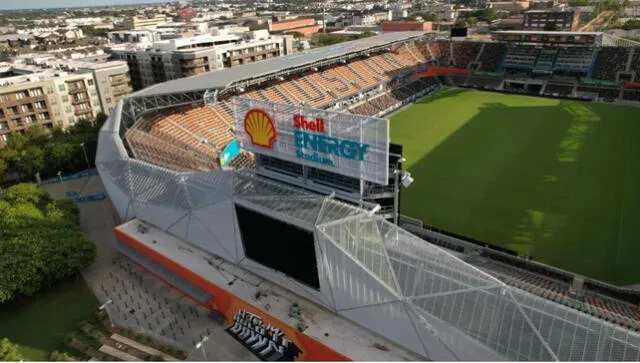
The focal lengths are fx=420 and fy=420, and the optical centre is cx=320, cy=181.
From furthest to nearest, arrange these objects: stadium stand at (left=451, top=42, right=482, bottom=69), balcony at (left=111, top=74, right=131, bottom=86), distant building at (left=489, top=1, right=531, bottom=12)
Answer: distant building at (left=489, top=1, right=531, bottom=12), stadium stand at (left=451, top=42, right=482, bottom=69), balcony at (left=111, top=74, right=131, bottom=86)

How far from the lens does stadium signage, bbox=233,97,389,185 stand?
2003 cm

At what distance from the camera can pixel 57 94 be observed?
178 ft

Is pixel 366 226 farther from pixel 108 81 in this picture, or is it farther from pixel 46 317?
pixel 108 81

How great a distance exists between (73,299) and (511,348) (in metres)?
25.5

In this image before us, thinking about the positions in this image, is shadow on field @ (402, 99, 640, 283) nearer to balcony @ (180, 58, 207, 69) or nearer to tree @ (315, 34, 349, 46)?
balcony @ (180, 58, 207, 69)

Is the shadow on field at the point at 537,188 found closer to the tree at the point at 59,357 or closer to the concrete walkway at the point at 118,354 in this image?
the concrete walkway at the point at 118,354

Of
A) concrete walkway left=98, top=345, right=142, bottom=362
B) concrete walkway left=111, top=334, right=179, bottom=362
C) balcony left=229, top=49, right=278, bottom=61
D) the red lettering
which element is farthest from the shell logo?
balcony left=229, top=49, right=278, bottom=61

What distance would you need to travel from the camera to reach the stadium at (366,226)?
1691 centimetres

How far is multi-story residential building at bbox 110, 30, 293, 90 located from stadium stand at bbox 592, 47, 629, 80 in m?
52.5

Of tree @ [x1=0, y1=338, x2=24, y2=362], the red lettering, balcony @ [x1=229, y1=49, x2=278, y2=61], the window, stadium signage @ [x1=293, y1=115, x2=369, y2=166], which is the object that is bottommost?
tree @ [x1=0, y1=338, x2=24, y2=362]

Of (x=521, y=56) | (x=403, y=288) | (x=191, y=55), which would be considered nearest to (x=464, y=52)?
(x=521, y=56)

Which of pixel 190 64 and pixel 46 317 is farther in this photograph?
pixel 190 64

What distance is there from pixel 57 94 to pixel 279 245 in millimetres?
47365

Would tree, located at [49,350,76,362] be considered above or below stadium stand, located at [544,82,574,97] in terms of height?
below
